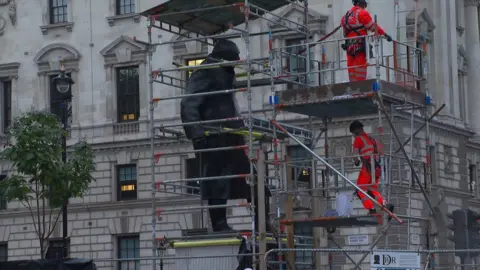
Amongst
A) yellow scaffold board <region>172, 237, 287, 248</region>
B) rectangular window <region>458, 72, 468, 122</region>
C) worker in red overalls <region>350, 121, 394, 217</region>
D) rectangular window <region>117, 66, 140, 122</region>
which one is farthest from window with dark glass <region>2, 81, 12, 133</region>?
worker in red overalls <region>350, 121, 394, 217</region>

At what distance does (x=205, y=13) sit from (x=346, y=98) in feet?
13.3

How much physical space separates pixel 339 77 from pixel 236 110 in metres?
24.3


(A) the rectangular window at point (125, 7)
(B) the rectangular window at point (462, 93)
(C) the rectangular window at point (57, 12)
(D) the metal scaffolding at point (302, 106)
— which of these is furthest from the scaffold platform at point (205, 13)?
(C) the rectangular window at point (57, 12)

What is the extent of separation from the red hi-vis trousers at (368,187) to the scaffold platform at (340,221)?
226 mm

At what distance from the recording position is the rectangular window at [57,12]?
Result: 5803cm

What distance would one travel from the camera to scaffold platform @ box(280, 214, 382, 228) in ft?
73.5

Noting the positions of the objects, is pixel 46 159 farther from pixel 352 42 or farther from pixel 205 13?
pixel 352 42

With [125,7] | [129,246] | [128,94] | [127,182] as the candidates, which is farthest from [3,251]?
[125,7]

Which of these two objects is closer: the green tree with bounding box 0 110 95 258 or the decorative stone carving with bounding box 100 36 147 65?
the green tree with bounding box 0 110 95 258

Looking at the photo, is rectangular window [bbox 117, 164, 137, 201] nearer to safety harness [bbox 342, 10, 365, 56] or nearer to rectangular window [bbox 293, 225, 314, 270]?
rectangular window [bbox 293, 225, 314, 270]

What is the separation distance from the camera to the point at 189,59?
54.4 meters

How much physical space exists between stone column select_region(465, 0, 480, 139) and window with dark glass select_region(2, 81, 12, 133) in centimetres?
1913

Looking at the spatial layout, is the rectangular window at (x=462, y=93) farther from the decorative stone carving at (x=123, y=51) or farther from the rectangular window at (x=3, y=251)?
the rectangular window at (x=3, y=251)

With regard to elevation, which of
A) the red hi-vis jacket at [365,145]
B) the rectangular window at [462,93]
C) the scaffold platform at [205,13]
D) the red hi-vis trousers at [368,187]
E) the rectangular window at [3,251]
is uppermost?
A: the rectangular window at [462,93]
